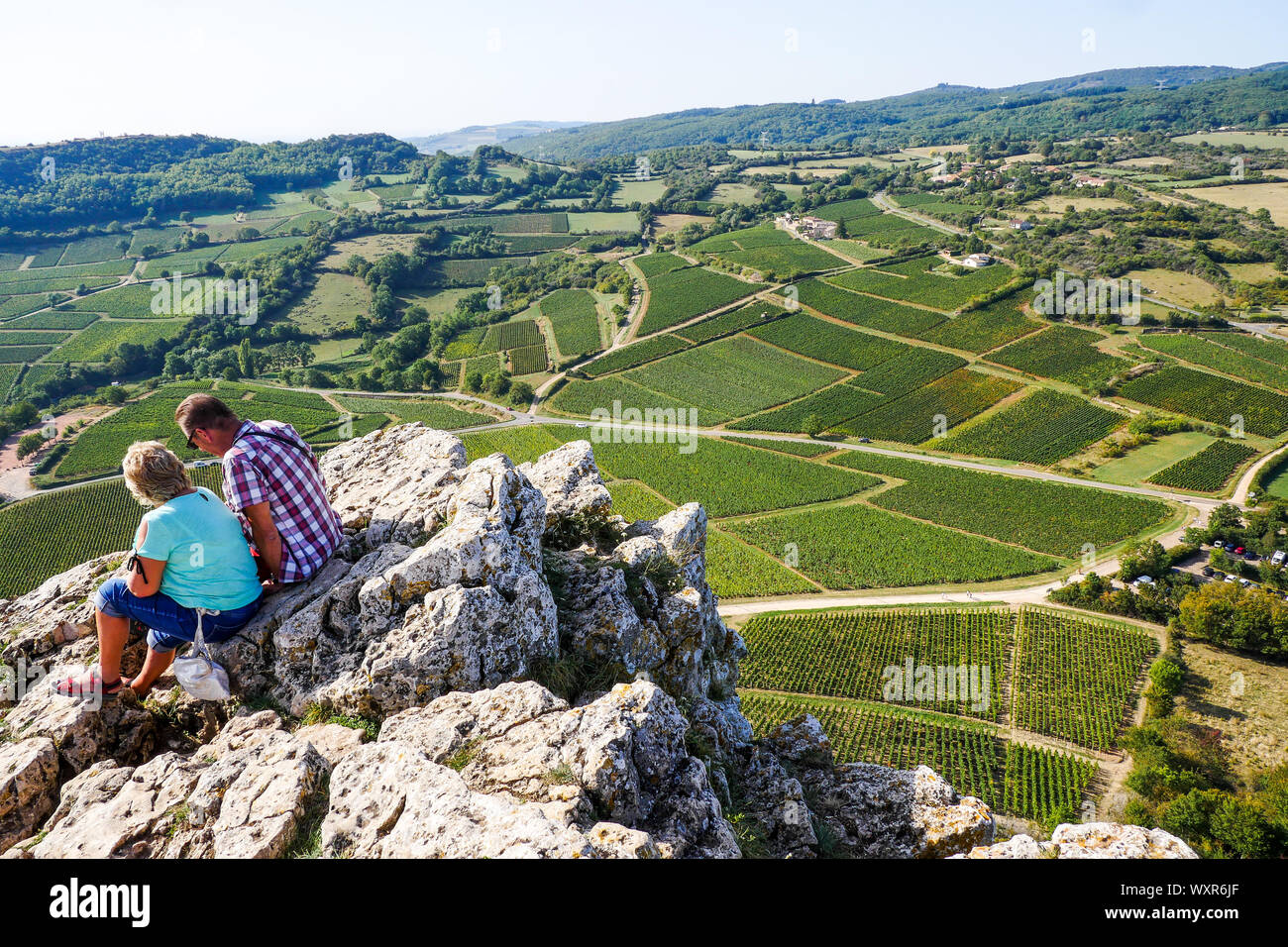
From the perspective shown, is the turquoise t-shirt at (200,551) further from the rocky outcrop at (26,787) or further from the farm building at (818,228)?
the farm building at (818,228)

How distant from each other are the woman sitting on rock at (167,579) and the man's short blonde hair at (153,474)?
11mm

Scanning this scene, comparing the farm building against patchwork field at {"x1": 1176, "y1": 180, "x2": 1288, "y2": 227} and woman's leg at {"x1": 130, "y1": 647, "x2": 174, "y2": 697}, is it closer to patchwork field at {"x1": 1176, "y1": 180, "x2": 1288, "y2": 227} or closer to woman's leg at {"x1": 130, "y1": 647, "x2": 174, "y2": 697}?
patchwork field at {"x1": 1176, "y1": 180, "x2": 1288, "y2": 227}

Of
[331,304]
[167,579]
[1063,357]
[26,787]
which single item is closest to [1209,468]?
[1063,357]

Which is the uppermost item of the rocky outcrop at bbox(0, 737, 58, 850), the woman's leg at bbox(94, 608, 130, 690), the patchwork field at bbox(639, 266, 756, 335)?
the patchwork field at bbox(639, 266, 756, 335)

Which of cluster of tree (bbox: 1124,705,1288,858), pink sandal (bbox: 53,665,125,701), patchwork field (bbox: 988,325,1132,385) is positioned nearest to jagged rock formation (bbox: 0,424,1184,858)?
pink sandal (bbox: 53,665,125,701)

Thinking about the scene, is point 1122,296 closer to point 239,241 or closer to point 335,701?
point 335,701

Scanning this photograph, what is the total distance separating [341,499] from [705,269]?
5117 inches

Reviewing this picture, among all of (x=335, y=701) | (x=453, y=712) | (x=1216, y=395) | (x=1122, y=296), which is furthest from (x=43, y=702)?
(x=1122, y=296)

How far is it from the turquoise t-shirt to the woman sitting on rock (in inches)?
0.5

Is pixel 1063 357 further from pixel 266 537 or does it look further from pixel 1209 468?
pixel 266 537

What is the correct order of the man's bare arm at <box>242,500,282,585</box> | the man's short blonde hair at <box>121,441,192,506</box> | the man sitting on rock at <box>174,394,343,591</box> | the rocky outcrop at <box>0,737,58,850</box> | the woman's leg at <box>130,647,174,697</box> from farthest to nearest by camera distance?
the man's bare arm at <box>242,500,282,585</box> < the woman's leg at <box>130,647,174,697</box> < the man sitting on rock at <box>174,394,343,591</box> < the man's short blonde hair at <box>121,441,192,506</box> < the rocky outcrop at <box>0,737,58,850</box>

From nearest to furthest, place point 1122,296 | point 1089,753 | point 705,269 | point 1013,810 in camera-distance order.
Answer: point 1013,810
point 1089,753
point 1122,296
point 705,269

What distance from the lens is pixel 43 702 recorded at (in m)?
10.2

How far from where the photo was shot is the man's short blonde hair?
8.77 metres
